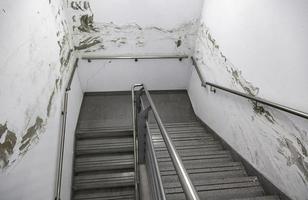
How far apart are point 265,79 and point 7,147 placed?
2454mm

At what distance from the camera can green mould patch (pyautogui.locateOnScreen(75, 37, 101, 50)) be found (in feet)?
14.0

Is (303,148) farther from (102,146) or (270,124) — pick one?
(102,146)

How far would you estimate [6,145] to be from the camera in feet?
5.52

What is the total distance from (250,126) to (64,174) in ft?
8.56

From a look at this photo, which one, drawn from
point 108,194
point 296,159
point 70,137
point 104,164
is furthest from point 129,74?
point 296,159

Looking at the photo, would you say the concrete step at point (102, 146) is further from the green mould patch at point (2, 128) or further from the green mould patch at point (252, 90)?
the green mould patch at point (2, 128)

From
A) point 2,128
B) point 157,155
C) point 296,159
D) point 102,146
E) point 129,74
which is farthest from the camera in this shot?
point 129,74

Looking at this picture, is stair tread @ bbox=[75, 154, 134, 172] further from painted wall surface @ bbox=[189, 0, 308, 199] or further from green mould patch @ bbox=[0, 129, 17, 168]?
green mould patch @ bbox=[0, 129, 17, 168]

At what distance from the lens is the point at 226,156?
312 centimetres

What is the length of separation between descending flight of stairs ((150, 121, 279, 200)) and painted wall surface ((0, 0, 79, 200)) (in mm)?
1335

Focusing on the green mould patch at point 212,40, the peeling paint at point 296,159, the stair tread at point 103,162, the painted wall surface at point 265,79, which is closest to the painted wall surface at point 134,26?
the green mould patch at point 212,40

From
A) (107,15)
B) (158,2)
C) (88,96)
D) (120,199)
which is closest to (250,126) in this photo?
(120,199)

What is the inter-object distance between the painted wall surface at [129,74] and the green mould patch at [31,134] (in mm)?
2482

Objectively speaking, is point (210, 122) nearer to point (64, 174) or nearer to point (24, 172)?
point (64, 174)
